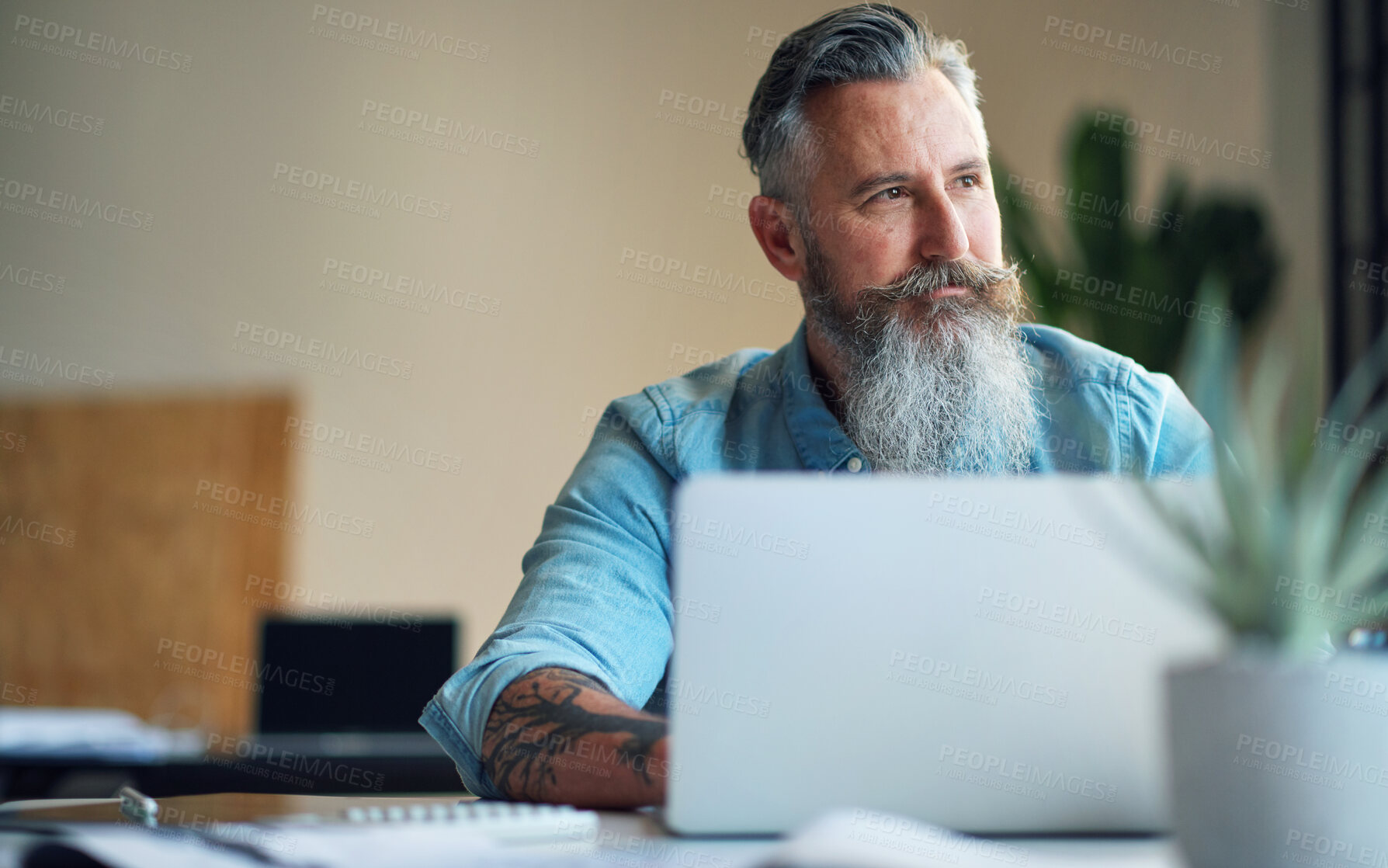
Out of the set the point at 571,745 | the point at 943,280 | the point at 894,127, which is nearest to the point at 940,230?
the point at 943,280

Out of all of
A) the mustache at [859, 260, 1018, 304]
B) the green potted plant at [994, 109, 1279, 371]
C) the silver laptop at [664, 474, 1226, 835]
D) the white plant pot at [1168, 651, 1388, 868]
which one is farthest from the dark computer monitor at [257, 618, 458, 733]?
the white plant pot at [1168, 651, 1388, 868]

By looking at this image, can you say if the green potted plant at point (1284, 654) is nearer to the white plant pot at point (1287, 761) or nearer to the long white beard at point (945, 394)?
the white plant pot at point (1287, 761)

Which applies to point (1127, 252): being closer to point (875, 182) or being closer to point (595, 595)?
point (875, 182)

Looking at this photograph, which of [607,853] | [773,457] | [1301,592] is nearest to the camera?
[1301,592]

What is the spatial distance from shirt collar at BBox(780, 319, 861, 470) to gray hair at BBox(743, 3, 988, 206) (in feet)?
1.08

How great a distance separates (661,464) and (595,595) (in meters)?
0.23

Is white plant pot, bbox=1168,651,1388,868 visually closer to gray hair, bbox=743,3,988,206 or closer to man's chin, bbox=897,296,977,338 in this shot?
man's chin, bbox=897,296,977,338

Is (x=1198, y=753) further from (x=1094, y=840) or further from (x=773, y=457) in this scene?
(x=773, y=457)

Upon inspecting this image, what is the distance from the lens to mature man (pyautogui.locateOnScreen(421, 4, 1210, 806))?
1.39 meters

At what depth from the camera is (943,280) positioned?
1.58 m

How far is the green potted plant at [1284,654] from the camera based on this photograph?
48cm

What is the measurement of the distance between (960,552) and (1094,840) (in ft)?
0.64

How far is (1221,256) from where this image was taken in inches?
170

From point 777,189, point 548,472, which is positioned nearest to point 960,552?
point 777,189
